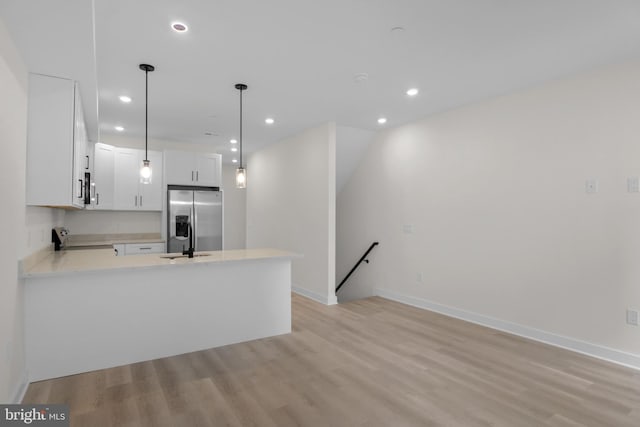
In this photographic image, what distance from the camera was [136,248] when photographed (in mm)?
5355

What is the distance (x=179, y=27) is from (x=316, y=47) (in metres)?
1.06

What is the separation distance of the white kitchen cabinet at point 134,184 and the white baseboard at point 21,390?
3457 mm

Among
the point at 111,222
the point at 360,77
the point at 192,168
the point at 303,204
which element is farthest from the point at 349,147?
the point at 111,222

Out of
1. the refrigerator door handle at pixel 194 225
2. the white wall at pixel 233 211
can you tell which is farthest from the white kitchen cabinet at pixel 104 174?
the white wall at pixel 233 211

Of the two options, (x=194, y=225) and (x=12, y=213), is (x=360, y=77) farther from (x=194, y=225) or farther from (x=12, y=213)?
(x=194, y=225)

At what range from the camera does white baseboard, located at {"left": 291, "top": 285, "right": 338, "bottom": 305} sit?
197 inches

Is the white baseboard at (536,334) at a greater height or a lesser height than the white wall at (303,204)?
lesser

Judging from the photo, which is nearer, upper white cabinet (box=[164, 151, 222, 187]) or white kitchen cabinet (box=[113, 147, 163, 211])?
white kitchen cabinet (box=[113, 147, 163, 211])

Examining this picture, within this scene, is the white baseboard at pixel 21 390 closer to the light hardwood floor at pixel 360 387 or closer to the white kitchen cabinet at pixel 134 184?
the light hardwood floor at pixel 360 387

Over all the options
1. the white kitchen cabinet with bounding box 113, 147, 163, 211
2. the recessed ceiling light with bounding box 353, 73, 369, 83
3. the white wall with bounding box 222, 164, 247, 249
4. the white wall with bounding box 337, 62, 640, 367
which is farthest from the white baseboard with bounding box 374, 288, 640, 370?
the white wall with bounding box 222, 164, 247, 249

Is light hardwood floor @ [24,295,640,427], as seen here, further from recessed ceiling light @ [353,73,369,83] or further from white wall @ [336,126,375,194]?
white wall @ [336,126,375,194]

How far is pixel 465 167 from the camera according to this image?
4.31m

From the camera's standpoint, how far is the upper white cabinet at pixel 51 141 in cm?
261

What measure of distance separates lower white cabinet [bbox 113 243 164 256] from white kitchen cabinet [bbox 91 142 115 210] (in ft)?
2.36
